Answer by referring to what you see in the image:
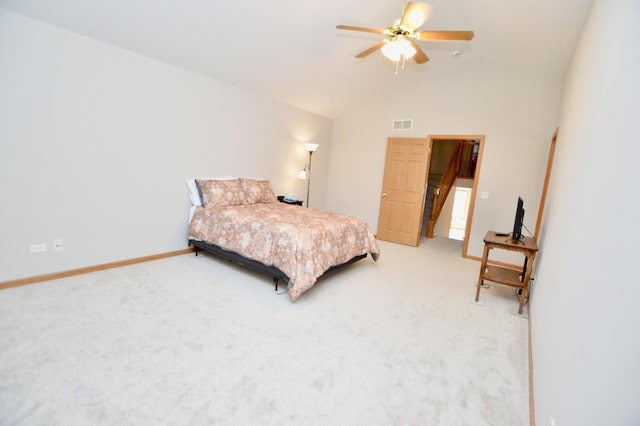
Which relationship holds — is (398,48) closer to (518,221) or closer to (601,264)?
(518,221)

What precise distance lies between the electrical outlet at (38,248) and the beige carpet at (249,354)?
13.1 inches

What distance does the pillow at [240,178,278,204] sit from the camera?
15.1 feet

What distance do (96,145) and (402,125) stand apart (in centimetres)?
471

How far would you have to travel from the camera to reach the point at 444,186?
22.7 feet

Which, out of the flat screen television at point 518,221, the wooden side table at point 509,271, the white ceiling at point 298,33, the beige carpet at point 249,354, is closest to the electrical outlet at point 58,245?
the beige carpet at point 249,354

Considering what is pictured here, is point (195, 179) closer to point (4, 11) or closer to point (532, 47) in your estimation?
point (4, 11)

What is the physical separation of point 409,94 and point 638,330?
540 centimetres

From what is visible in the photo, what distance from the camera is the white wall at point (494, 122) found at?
450 centimetres

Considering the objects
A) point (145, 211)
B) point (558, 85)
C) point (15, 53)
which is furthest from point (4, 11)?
point (558, 85)

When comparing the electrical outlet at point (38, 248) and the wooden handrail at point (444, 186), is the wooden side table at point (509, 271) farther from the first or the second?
the electrical outlet at point (38, 248)

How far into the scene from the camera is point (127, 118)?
342cm

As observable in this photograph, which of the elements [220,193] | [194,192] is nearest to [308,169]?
[220,193]

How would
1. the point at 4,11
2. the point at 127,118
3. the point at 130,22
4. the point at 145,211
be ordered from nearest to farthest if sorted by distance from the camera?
the point at 4,11
the point at 130,22
the point at 127,118
the point at 145,211

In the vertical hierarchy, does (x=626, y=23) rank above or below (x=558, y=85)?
below
